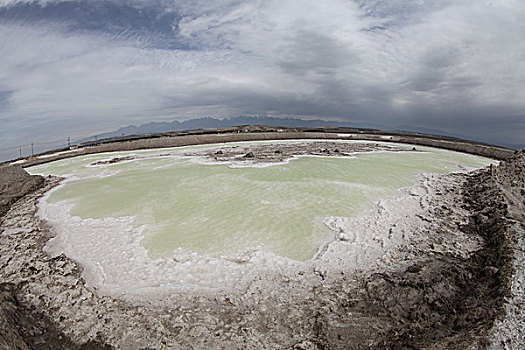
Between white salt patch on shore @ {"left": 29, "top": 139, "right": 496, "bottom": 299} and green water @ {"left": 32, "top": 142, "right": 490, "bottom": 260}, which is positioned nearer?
white salt patch on shore @ {"left": 29, "top": 139, "right": 496, "bottom": 299}

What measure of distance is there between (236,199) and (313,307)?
5.33 meters

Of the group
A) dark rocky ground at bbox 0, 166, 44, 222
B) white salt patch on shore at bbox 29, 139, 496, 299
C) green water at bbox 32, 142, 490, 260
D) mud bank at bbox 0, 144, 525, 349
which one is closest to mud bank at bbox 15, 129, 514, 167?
green water at bbox 32, 142, 490, 260

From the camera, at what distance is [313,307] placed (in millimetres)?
3939

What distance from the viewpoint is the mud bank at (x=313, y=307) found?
332 centimetres

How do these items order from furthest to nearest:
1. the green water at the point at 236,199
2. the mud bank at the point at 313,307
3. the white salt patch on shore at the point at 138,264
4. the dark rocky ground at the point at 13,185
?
the dark rocky ground at the point at 13,185 < the green water at the point at 236,199 < the white salt patch on shore at the point at 138,264 < the mud bank at the point at 313,307

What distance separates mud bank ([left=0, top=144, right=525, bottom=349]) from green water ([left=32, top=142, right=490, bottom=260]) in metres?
1.37

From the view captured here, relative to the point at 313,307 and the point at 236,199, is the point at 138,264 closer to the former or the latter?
the point at 313,307

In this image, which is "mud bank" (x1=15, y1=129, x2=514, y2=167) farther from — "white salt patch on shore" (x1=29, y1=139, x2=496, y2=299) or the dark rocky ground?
"white salt patch on shore" (x1=29, y1=139, x2=496, y2=299)

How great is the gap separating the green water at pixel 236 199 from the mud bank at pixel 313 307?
1368mm

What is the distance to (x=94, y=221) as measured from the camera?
750 centimetres

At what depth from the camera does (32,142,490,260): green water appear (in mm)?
6152

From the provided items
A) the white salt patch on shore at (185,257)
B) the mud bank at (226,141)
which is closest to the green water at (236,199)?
the white salt patch on shore at (185,257)

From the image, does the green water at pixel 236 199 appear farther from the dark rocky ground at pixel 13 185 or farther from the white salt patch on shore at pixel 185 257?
the dark rocky ground at pixel 13 185

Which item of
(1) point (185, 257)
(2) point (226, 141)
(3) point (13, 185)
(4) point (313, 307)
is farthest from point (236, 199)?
(2) point (226, 141)
